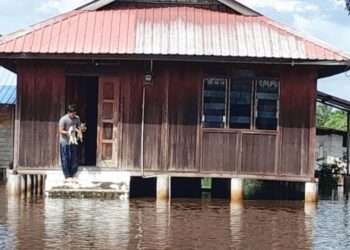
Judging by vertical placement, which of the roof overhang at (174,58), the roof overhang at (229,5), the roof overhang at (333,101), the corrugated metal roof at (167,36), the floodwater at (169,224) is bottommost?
the floodwater at (169,224)

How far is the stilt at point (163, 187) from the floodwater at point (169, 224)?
0.33 meters

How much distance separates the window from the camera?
1806 cm

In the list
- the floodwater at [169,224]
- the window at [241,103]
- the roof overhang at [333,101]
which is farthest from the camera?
the roof overhang at [333,101]

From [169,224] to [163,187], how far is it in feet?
15.0

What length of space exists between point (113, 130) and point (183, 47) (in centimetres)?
267

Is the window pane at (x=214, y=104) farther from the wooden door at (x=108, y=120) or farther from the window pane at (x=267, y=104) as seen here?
the wooden door at (x=108, y=120)

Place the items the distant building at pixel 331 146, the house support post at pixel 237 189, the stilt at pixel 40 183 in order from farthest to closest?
the distant building at pixel 331 146 → the stilt at pixel 40 183 → the house support post at pixel 237 189

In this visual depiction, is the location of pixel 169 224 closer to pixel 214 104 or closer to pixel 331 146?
pixel 214 104

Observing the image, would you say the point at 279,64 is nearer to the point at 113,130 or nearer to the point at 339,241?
the point at 113,130

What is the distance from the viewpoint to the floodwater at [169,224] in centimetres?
1118

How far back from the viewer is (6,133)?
2542 centimetres

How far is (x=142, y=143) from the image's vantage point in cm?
1808

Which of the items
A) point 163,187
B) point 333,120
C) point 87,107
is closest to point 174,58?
point 163,187

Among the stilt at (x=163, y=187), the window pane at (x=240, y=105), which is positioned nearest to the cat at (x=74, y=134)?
the stilt at (x=163, y=187)
